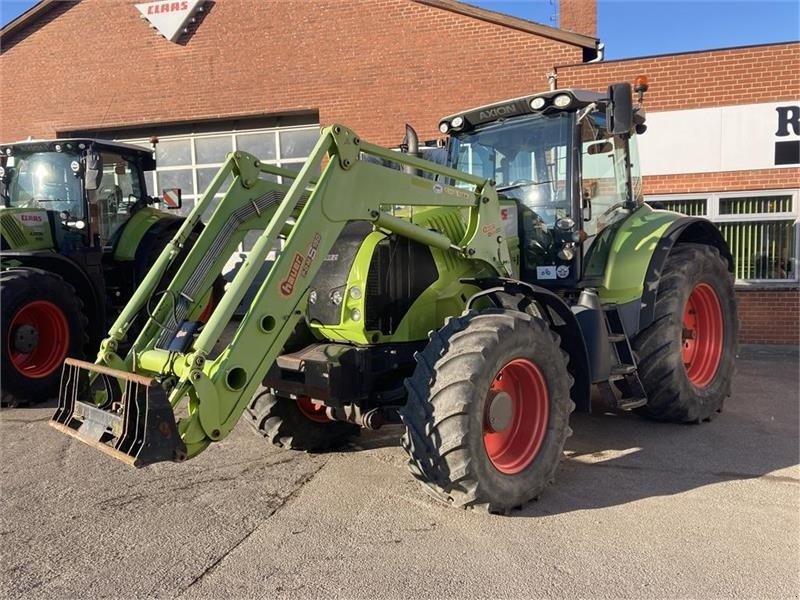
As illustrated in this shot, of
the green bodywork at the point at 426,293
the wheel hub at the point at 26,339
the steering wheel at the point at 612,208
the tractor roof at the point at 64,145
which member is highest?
the tractor roof at the point at 64,145

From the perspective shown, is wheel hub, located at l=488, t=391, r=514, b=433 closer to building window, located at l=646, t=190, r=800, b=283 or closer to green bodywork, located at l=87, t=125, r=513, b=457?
green bodywork, located at l=87, t=125, r=513, b=457

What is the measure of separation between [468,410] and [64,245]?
19.8 ft

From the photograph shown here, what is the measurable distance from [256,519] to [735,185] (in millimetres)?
8389

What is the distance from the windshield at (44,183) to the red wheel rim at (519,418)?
5.89m

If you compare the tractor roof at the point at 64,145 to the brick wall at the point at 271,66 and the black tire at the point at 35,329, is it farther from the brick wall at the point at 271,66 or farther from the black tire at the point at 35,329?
the brick wall at the point at 271,66

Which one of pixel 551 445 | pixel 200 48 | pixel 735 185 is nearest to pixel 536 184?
pixel 551 445

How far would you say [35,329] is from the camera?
6.64m

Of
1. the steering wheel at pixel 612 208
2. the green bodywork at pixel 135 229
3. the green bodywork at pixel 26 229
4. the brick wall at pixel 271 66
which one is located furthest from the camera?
the brick wall at pixel 271 66

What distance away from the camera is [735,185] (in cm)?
920

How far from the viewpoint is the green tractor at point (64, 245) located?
21.4 feet

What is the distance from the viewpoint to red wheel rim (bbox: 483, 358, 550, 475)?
3.79 m

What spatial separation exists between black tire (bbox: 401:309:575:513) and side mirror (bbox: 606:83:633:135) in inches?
62.9

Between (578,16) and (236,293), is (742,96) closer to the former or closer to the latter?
(578,16)

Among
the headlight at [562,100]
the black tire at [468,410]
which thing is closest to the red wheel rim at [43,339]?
the black tire at [468,410]
